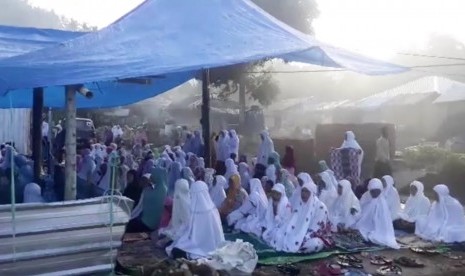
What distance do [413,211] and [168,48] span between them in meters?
4.98

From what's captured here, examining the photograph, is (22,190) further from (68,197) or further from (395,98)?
(395,98)

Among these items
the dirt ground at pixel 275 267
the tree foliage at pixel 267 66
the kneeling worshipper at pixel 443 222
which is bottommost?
the dirt ground at pixel 275 267

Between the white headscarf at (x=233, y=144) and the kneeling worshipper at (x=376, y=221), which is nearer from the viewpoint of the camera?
the kneeling worshipper at (x=376, y=221)

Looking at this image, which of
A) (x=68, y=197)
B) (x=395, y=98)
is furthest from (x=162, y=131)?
(x=68, y=197)

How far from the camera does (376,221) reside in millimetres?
8016

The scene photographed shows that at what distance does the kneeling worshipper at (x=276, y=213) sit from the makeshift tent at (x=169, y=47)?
1.94 meters

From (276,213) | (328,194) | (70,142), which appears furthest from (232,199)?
(70,142)

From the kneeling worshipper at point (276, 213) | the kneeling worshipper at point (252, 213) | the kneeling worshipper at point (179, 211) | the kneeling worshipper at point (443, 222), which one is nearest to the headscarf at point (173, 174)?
the kneeling worshipper at point (252, 213)

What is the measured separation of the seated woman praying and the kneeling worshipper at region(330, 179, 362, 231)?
0.81m

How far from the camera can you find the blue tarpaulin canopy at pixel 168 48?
532 cm

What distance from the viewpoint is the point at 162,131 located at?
79.0 feet

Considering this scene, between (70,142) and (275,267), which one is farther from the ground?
(70,142)

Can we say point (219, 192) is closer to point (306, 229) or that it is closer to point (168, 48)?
point (306, 229)

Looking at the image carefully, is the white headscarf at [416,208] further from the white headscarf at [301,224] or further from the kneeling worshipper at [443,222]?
the white headscarf at [301,224]
